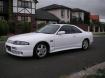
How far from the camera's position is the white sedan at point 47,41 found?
8422mm

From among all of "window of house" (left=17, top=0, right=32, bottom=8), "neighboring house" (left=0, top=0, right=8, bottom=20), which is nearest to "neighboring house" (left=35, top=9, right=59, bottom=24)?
"window of house" (left=17, top=0, right=32, bottom=8)

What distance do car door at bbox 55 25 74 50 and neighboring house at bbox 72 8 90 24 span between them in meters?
43.9

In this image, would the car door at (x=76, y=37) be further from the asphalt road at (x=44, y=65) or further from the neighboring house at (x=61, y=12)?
the neighboring house at (x=61, y=12)

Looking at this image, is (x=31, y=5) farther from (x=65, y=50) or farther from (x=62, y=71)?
(x=62, y=71)

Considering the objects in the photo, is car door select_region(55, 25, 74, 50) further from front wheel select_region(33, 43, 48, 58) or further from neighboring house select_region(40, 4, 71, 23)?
neighboring house select_region(40, 4, 71, 23)

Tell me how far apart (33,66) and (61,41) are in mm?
2532

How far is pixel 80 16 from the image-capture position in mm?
57594

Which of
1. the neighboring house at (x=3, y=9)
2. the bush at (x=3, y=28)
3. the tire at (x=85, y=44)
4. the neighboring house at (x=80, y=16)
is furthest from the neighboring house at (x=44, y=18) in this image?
the tire at (x=85, y=44)

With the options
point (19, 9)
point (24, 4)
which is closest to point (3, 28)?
point (19, 9)

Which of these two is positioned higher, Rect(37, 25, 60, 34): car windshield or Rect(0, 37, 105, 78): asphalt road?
Rect(37, 25, 60, 34): car windshield

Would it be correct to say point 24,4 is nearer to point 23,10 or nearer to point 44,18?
point 23,10

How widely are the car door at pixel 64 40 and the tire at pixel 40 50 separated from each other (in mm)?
690

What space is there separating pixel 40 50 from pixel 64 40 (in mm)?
1509

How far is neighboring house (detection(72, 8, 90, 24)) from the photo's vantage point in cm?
5556
